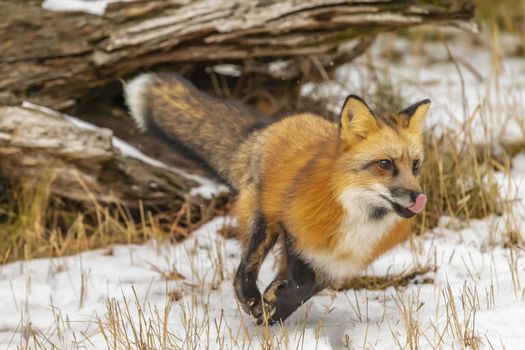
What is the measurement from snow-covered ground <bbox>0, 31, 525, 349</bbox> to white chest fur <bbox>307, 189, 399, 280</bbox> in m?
0.34

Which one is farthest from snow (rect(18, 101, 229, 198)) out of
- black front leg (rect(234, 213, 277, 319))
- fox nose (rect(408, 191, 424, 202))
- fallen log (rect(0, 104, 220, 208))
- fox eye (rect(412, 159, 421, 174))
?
fox nose (rect(408, 191, 424, 202))

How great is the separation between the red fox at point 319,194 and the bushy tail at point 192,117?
5cm

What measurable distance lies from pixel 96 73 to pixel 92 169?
0.75 m

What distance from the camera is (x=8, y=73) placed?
5.78m

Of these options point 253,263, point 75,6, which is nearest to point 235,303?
point 253,263

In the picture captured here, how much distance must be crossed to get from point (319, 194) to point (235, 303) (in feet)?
3.93

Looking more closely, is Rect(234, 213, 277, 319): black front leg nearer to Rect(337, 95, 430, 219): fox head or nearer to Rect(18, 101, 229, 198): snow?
Rect(337, 95, 430, 219): fox head

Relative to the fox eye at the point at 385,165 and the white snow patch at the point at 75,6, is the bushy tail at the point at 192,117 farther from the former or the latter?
the fox eye at the point at 385,165

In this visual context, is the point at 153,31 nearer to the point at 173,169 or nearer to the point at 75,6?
the point at 75,6

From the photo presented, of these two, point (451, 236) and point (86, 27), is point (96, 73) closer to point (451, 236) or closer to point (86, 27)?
point (86, 27)

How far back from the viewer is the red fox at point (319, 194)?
13.3ft

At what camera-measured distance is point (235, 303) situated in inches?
197

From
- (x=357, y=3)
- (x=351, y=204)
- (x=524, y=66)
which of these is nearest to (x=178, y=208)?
(x=357, y=3)

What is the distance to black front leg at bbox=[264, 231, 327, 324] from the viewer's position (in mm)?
4430
